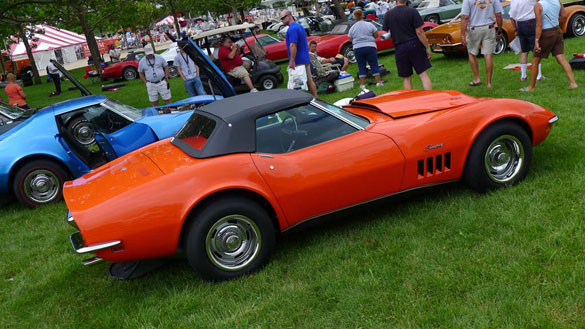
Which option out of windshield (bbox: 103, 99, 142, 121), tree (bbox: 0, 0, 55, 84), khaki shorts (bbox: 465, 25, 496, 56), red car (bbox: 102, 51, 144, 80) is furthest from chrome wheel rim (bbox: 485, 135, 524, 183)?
red car (bbox: 102, 51, 144, 80)

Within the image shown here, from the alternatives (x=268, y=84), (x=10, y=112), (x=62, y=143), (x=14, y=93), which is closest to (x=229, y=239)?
(x=62, y=143)

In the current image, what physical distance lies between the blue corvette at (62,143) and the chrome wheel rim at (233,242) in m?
3.34

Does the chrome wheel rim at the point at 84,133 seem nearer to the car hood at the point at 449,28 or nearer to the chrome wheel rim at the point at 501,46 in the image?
the car hood at the point at 449,28

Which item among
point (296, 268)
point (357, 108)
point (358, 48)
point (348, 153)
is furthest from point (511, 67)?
point (296, 268)

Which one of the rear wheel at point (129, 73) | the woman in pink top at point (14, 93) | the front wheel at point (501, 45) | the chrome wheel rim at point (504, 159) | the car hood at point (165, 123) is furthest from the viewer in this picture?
the rear wheel at point (129, 73)

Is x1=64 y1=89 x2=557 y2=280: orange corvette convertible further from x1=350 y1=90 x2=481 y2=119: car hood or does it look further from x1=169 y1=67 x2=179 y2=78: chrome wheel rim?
x1=169 y1=67 x2=179 y2=78: chrome wheel rim

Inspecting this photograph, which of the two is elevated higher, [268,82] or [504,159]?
[268,82]

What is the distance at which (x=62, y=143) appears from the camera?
667 centimetres

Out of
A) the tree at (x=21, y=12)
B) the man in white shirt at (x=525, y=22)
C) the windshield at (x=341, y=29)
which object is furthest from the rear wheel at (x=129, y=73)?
the man in white shirt at (x=525, y=22)

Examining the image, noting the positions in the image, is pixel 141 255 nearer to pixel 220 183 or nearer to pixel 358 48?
pixel 220 183

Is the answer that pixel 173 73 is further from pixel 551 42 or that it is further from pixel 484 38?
pixel 551 42

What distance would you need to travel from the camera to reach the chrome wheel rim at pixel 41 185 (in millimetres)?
6711

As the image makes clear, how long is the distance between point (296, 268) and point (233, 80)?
9013 millimetres

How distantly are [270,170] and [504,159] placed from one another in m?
2.16
